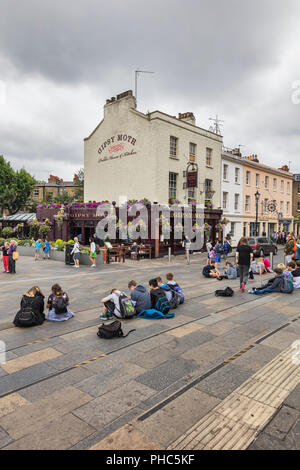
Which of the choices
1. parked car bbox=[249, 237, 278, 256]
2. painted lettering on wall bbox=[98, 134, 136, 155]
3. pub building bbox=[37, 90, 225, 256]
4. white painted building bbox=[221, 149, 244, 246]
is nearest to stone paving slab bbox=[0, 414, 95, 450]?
pub building bbox=[37, 90, 225, 256]

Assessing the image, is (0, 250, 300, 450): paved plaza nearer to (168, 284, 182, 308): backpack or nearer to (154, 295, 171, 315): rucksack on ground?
(154, 295, 171, 315): rucksack on ground

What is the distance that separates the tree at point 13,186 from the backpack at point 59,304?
3802 centimetres

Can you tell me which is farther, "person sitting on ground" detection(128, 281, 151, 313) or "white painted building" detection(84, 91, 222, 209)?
"white painted building" detection(84, 91, 222, 209)

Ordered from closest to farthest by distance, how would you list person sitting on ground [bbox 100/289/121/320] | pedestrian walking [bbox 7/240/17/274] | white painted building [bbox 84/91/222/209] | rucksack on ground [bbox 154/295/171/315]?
person sitting on ground [bbox 100/289/121/320]
rucksack on ground [bbox 154/295/171/315]
pedestrian walking [bbox 7/240/17/274]
white painted building [bbox 84/91/222/209]

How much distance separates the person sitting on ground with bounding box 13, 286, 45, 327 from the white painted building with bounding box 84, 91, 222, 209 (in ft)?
56.5

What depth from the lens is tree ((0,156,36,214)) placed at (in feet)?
134

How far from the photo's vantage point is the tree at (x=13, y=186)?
40906 millimetres

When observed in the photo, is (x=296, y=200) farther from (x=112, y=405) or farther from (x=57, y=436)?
(x=57, y=436)

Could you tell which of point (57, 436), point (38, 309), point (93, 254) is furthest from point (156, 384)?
point (93, 254)

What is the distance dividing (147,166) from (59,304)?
18290mm

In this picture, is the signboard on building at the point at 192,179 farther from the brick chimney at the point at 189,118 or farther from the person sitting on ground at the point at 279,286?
the person sitting on ground at the point at 279,286

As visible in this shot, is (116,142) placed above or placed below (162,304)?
above

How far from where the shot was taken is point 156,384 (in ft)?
14.4

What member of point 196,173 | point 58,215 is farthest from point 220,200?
point 58,215
